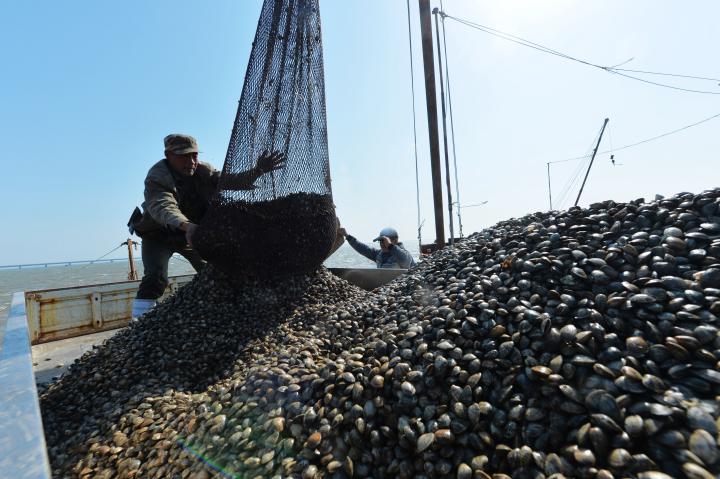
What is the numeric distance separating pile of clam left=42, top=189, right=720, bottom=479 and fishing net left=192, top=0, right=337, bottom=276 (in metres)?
0.84

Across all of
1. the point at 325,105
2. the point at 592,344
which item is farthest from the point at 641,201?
the point at 325,105

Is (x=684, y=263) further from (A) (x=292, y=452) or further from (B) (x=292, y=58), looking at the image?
(B) (x=292, y=58)

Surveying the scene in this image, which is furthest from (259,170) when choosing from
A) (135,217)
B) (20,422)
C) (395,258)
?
(395,258)

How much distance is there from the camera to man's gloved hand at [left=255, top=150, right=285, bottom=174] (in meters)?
2.99

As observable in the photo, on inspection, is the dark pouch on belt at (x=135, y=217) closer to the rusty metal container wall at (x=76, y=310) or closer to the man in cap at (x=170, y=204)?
the man in cap at (x=170, y=204)

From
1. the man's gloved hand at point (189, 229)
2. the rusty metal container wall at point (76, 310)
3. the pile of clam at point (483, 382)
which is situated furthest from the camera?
the rusty metal container wall at point (76, 310)

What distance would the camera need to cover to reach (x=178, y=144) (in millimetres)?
3414

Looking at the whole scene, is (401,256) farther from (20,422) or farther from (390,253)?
(20,422)

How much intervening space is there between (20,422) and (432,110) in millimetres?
5637

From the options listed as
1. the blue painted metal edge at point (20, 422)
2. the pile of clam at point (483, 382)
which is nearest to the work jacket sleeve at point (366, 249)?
the pile of clam at point (483, 382)

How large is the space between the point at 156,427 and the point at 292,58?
2835 mm

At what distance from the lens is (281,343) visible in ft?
8.23

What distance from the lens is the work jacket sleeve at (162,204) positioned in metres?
3.12

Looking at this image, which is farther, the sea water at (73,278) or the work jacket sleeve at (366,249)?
the sea water at (73,278)
